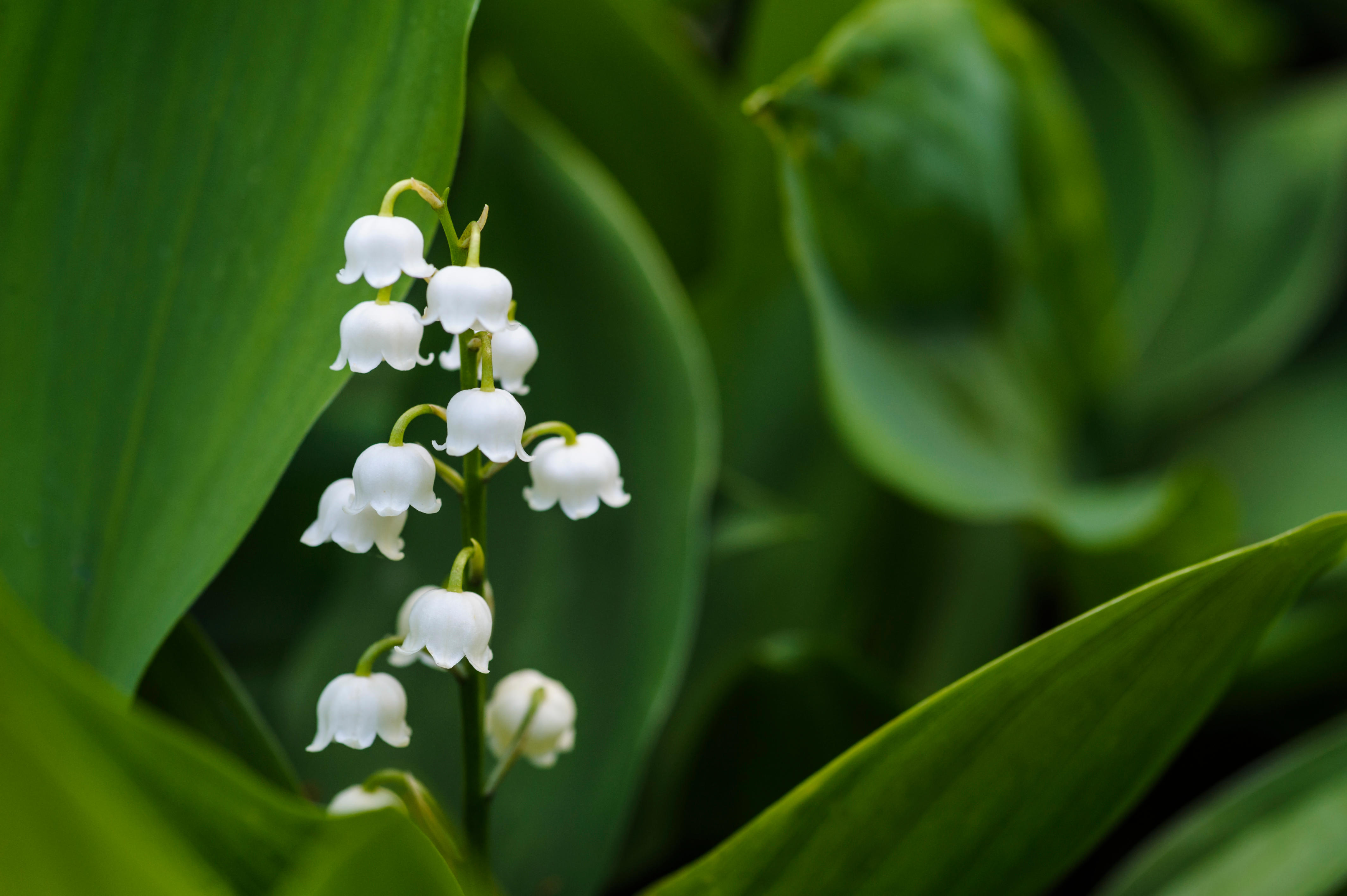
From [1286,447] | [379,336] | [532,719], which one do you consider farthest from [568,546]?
[1286,447]

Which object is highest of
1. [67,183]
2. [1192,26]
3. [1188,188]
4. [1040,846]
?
[1192,26]

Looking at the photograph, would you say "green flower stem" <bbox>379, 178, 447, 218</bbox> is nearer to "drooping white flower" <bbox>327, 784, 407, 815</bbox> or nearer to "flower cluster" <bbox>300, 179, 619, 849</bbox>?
"flower cluster" <bbox>300, 179, 619, 849</bbox>

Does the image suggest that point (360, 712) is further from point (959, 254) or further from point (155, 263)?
point (959, 254)

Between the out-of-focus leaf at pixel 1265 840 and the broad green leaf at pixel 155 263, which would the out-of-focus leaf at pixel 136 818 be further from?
the out-of-focus leaf at pixel 1265 840

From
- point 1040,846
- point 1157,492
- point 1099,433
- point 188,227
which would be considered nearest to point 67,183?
point 188,227

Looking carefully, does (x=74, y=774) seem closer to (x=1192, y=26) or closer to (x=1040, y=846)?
(x=1040, y=846)

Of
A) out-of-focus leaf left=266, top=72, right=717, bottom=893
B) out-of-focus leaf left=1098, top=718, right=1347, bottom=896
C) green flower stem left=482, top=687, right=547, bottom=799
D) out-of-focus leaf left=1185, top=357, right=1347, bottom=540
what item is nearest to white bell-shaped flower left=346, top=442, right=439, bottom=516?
green flower stem left=482, top=687, right=547, bottom=799

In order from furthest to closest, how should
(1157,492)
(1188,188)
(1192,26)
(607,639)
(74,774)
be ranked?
(1192,26) → (1188,188) → (1157,492) → (607,639) → (74,774)
